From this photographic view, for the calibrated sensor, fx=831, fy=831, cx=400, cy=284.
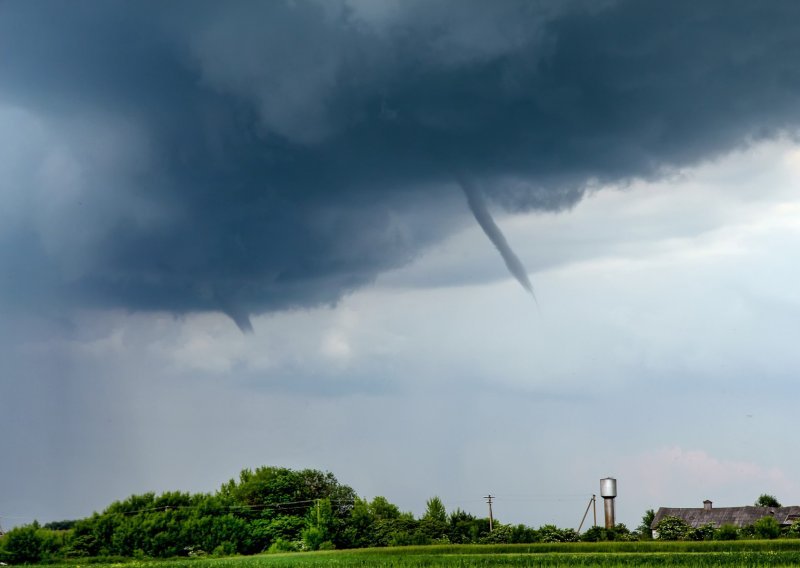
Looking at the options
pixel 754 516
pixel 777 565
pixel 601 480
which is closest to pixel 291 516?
pixel 601 480

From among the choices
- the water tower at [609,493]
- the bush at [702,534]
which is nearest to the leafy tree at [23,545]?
the bush at [702,534]

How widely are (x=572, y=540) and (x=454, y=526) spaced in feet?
87.9

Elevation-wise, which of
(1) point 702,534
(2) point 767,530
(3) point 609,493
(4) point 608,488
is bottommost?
(1) point 702,534

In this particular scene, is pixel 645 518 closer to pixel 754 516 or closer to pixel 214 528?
pixel 754 516

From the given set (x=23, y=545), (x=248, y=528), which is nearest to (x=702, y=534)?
(x=248, y=528)

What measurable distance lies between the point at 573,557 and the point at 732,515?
82.8m

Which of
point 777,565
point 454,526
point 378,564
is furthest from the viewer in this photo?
point 454,526

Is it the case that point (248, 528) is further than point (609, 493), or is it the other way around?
point (609, 493)

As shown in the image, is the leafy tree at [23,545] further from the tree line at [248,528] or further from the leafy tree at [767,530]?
the leafy tree at [767,530]

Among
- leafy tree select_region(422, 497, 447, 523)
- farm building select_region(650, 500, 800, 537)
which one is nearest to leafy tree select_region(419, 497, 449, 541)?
leafy tree select_region(422, 497, 447, 523)

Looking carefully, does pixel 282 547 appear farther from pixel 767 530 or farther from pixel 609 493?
pixel 767 530

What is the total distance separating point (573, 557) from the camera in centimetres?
5081

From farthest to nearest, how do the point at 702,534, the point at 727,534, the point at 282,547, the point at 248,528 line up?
the point at 248,528 < the point at 282,547 < the point at 702,534 < the point at 727,534

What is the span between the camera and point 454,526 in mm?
103312
